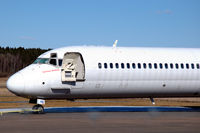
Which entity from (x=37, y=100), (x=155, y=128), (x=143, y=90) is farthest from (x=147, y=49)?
(x=155, y=128)

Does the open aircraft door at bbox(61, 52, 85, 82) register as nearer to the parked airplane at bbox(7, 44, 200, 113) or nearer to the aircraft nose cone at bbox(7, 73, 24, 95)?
Answer: the parked airplane at bbox(7, 44, 200, 113)

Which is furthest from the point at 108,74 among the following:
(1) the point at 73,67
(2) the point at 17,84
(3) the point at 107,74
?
(2) the point at 17,84

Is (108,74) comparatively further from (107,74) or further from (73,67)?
(73,67)

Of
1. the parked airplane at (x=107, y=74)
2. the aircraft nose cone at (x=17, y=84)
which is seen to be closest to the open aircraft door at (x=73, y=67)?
the parked airplane at (x=107, y=74)

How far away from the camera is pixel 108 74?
81.7 ft

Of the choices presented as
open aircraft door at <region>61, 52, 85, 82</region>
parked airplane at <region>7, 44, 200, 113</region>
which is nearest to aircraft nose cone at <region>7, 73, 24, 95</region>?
parked airplane at <region>7, 44, 200, 113</region>

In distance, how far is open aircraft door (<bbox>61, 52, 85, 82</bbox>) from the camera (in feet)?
79.0

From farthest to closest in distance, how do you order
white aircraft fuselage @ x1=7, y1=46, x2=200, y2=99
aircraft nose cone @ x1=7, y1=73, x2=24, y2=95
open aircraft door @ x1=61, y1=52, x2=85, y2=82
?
open aircraft door @ x1=61, y1=52, x2=85, y2=82 → white aircraft fuselage @ x1=7, y1=46, x2=200, y2=99 → aircraft nose cone @ x1=7, y1=73, x2=24, y2=95

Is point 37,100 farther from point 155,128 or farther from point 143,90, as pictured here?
point 155,128

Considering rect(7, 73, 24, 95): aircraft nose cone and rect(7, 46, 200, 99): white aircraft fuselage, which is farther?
rect(7, 46, 200, 99): white aircraft fuselage

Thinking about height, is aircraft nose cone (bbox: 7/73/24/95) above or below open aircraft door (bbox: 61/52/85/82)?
below

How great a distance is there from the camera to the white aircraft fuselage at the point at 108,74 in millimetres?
23547

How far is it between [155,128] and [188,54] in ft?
39.5

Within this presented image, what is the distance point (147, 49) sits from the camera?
88.5ft
